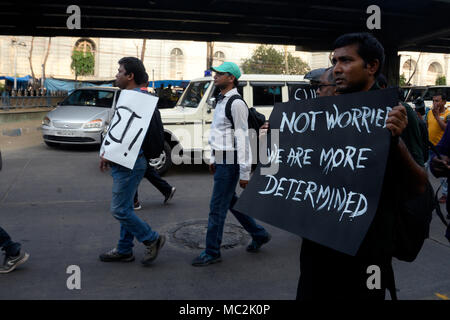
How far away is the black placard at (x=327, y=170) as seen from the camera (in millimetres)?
1771

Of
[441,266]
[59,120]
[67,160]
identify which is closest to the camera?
[441,266]

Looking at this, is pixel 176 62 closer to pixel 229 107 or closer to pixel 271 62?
pixel 271 62

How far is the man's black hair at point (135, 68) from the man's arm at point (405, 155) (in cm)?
267

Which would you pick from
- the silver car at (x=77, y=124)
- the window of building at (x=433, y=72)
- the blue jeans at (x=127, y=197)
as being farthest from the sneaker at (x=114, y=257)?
the window of building at (x=433, y=72)

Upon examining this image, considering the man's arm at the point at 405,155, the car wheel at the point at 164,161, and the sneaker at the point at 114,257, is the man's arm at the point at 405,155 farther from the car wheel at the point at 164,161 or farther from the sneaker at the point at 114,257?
the car wheel at the point at 164,161

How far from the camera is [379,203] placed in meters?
1.82

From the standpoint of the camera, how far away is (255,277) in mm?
3873

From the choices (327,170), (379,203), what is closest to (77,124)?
(327,170)

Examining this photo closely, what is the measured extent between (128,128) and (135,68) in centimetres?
Answer: 58

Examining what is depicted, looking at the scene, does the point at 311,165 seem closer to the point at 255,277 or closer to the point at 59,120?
the point at 255,277

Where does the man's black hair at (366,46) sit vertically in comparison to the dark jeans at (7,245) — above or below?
above

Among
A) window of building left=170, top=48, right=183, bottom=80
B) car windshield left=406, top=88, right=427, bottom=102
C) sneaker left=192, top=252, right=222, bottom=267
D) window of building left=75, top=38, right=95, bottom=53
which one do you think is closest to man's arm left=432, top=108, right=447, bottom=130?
sneaker left=192, top=252, right=222, bottom=267
